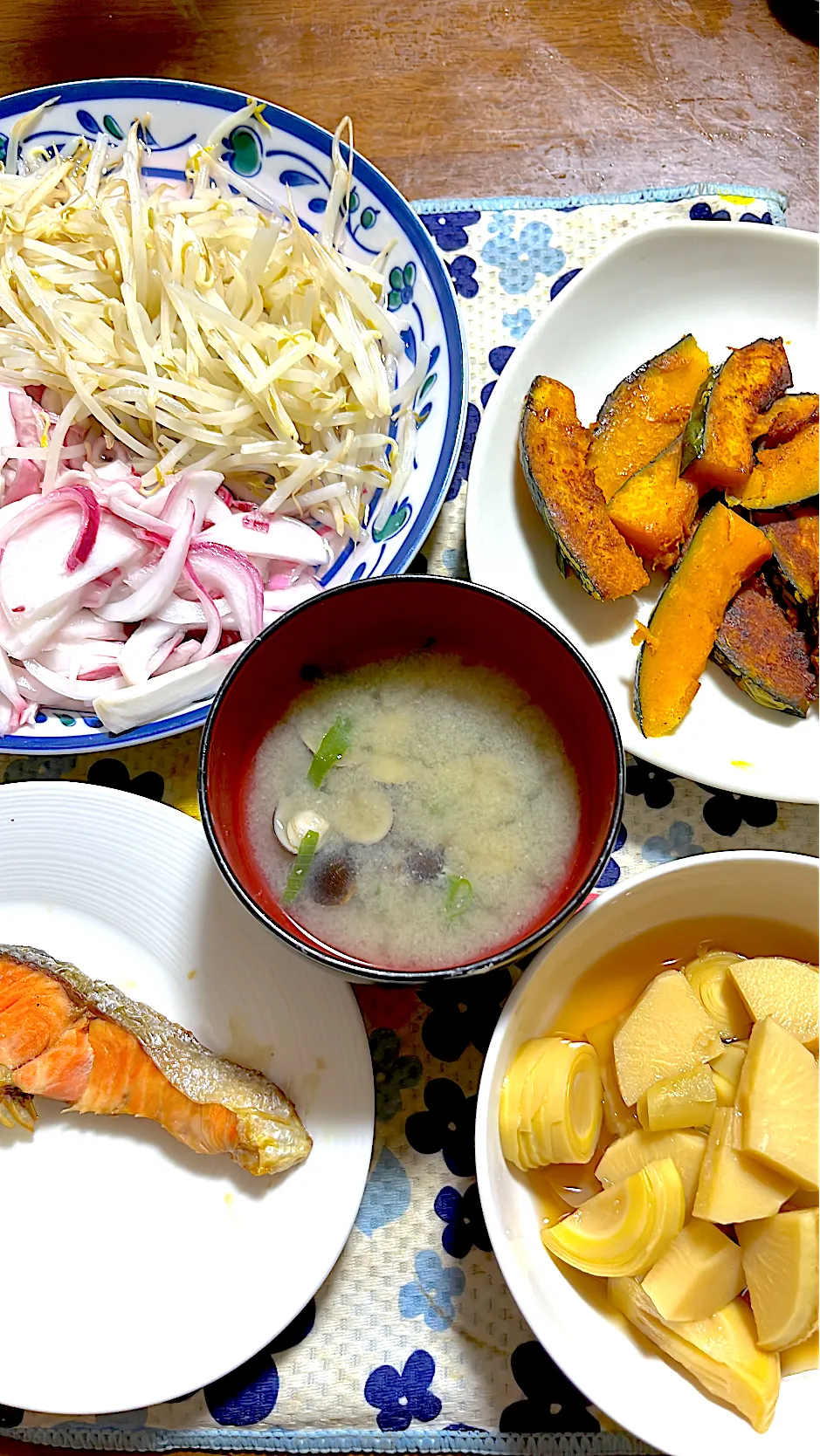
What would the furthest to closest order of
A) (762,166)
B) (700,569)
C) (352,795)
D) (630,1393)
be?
(762,166)
(700,569)
(352,795)
(630,1393)

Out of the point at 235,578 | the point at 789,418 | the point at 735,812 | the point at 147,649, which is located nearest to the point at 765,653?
the point at 735,812

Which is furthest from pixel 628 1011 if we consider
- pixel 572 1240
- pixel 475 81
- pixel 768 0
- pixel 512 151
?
pixel 768 0

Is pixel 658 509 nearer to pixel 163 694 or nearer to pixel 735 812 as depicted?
pixel 735 812

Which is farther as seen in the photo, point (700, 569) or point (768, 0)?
point (768, 0)

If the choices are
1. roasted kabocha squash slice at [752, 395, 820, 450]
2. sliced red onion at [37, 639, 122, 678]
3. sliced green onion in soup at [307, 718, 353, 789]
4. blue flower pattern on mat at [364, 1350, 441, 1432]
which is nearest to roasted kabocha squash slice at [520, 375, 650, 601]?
roasted kabocha squash slice at [752, 395, 820, 450]

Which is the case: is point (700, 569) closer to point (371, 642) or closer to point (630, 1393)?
point (371, 642)

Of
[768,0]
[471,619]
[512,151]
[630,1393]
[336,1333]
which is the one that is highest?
[768,0]

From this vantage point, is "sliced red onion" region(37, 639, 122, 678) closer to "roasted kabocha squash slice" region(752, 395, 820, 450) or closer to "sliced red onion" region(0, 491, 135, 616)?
"sliced red onion" region(0, 491, 135, 616)

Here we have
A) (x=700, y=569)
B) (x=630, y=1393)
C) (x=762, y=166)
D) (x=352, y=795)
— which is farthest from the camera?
(x=762, y=166)
